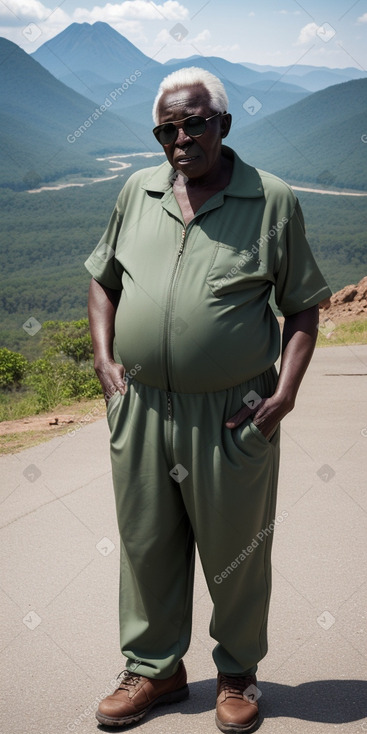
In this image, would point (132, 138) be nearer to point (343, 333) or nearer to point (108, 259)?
point (343, 333)

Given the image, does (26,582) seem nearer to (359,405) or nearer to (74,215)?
(359,405)

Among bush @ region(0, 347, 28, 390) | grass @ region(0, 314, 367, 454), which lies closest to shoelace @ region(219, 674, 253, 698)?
grass @ region(0, 314, 367, 454)

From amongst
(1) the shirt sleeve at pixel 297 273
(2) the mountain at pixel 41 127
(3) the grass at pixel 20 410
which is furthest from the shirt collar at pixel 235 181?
(2) the mountain at pixel 41 127

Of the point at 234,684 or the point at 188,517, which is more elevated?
the point at 188,517

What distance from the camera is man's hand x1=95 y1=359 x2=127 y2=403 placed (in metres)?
2.59

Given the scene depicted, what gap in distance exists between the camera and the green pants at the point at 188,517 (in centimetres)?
246

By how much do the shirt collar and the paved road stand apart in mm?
1544

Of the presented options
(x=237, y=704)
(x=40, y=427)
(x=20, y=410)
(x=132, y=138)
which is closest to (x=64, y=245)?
(x=20, y=410)

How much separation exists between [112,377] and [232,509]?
1.73ft

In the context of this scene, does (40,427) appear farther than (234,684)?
Yes

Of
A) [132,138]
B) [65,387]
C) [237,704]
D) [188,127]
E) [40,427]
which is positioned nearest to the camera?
[188,127]

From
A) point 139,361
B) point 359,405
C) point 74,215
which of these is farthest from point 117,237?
point 74,215

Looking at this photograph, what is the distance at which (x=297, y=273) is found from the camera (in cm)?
249

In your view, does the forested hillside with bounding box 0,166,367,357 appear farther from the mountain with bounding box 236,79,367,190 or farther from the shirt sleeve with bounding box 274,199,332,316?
the shirt sleeve with bounding box 274,199,332,316
